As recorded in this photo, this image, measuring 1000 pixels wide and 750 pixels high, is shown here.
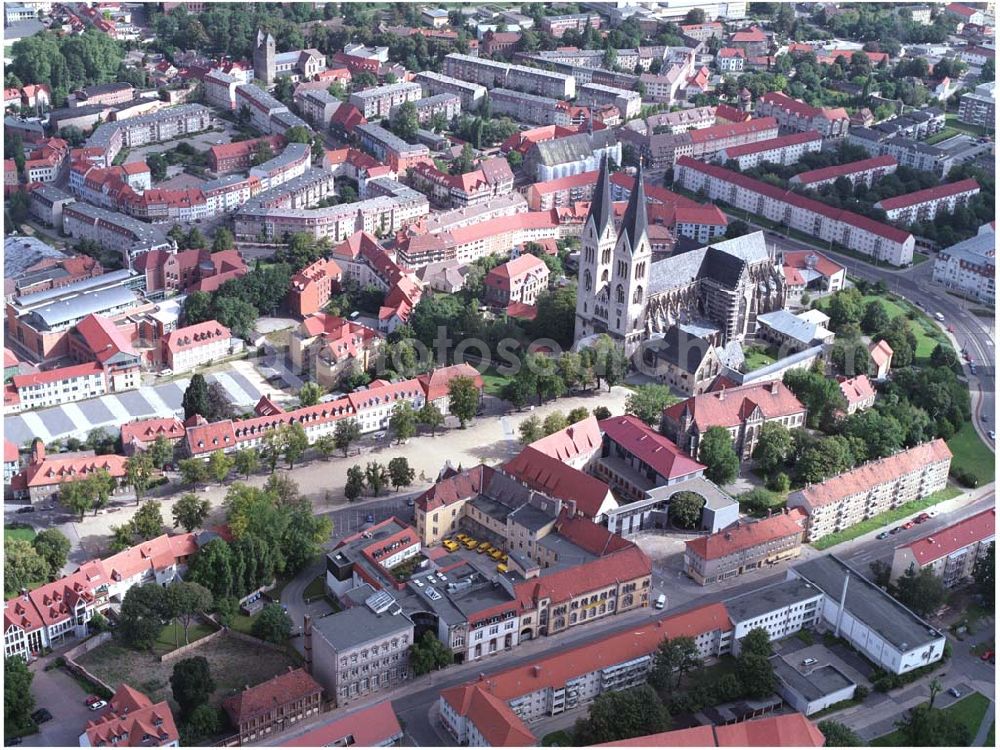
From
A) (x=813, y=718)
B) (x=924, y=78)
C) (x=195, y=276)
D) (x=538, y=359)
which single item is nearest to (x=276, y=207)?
(x=195, y=276)

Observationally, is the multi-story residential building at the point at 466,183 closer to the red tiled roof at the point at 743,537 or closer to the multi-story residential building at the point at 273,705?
the red tiled roof at the point at 743,537

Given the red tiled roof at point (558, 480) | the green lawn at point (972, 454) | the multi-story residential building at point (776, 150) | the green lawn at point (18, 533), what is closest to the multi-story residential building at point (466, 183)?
the multi-story residential building at point (776, 150)

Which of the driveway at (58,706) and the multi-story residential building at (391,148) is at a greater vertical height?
the multi-story residential building at (391,148)

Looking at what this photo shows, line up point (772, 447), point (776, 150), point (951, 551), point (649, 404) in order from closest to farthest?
point (951, 551), point (772, 447), point (649, 404), point (776, 150)

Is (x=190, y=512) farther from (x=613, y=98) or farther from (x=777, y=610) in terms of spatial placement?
(x=613, y=98)

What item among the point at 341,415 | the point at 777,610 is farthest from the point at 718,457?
the point at 341,415

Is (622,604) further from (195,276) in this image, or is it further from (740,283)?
(195,276)
